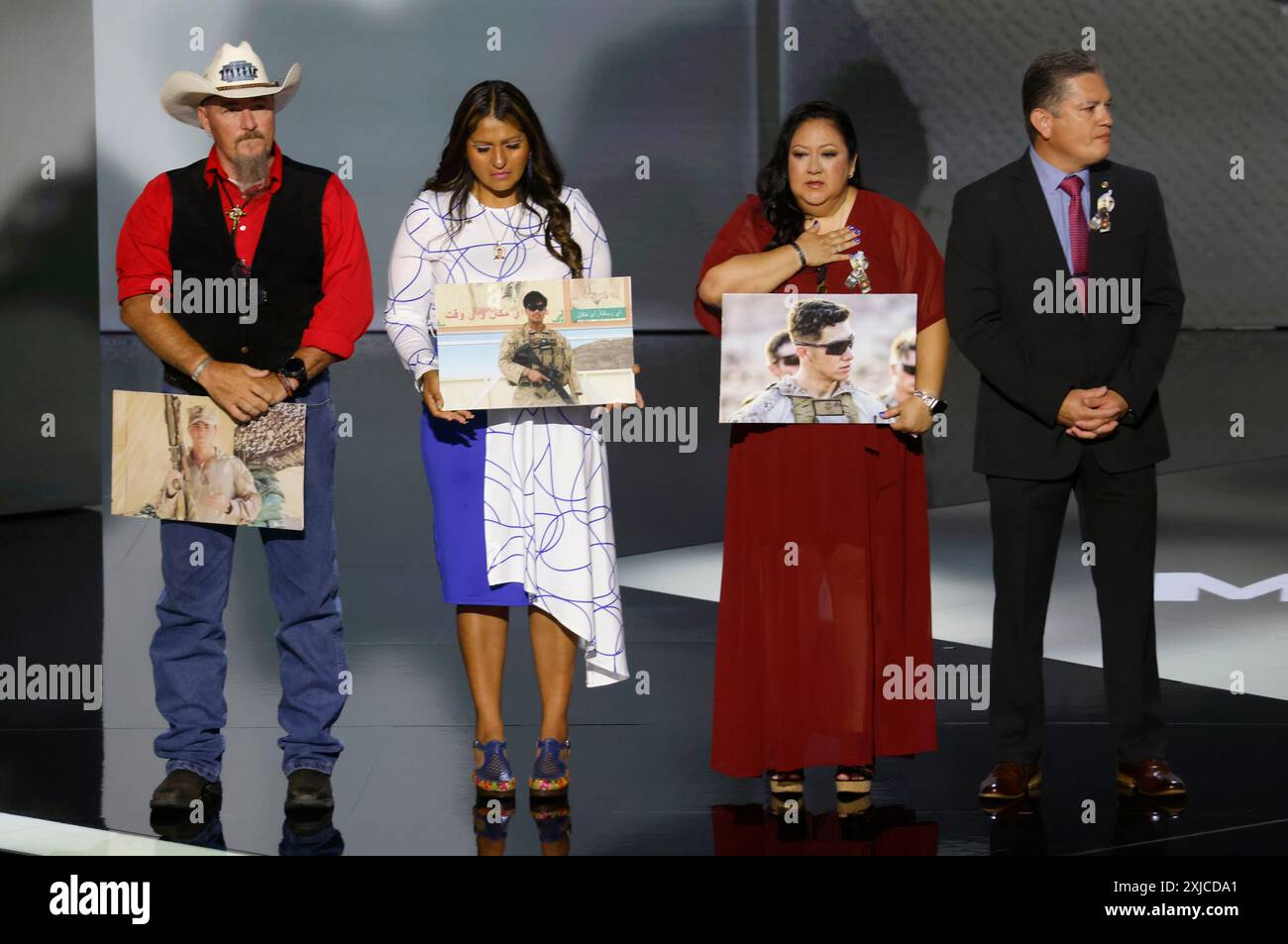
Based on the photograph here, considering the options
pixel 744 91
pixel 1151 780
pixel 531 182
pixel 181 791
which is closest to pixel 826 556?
pixel 1151 780

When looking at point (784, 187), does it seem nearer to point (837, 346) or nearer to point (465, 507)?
point (837, 346)

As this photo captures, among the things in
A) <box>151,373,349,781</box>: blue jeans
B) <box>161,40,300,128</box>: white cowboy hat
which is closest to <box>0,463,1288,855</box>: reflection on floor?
<box>151,373,349,781</box>: blue jeans

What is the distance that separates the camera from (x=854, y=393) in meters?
3.54

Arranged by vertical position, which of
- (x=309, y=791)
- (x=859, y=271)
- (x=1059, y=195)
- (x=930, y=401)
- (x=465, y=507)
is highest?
(x=1059, y=195)

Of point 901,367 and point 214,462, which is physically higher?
point 901,367

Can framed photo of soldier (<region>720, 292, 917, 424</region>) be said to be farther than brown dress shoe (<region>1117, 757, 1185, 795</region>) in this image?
No

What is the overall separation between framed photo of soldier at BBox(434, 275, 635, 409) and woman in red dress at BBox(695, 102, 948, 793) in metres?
0.23

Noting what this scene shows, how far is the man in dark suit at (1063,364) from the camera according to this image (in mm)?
3578

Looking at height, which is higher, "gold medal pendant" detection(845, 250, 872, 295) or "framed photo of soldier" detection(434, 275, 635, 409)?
"gold medal pendant" detection(845, 250, 872, 295)

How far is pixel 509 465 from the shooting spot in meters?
3.66

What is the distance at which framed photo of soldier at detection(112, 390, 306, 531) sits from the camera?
364cm

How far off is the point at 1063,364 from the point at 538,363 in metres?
1.18

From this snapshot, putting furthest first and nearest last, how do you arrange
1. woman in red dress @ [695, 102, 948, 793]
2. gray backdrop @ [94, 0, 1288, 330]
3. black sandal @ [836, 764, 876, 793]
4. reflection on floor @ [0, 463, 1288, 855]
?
gray backdrop @ [94, 0, 1288, 330] → black sandal @ [836, 764, 876, 793] → woman in red dress @ [695, 102, 948, 793] → reflection on floor @ [0, 463, 1288, 855]

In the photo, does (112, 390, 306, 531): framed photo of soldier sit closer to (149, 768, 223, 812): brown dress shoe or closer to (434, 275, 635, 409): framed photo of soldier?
(434, 275, 635, 409): framed photo of soldier
